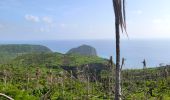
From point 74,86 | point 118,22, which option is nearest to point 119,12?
point 118,22

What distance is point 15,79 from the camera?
4451 inches

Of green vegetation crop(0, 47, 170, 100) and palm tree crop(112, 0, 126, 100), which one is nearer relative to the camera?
palm tree crop(112, 0, 126, 100)

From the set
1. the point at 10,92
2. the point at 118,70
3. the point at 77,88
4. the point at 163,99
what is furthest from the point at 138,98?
the point at 118,70

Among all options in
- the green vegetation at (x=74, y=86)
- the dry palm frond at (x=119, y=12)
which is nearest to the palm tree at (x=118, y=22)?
the dry palm frond at (x=119, y=12)

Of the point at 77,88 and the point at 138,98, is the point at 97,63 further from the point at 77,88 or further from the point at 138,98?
the point at 138,98

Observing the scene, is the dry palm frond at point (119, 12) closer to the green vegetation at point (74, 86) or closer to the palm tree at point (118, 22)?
the palm tree at point (118, 22)

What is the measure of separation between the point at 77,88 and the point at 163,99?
125ft

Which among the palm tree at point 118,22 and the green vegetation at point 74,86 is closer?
the palm tree at point 118,22

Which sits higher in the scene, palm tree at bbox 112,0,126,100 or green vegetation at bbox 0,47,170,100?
palm tree at bbox 112,0,126,100

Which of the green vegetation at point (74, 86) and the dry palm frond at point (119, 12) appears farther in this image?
the green vegetation at point (74, 86)

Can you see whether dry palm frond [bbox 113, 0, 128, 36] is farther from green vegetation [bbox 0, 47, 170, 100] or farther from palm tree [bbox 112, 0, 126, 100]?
green vegetation [bbox 0, 47, 170, 100]

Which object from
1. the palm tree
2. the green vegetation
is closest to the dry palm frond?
the palm tree

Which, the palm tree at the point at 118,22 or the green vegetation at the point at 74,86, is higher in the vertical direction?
the palm tree at the point at 118,22

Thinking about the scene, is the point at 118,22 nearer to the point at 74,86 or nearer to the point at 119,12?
the point at 119,12
